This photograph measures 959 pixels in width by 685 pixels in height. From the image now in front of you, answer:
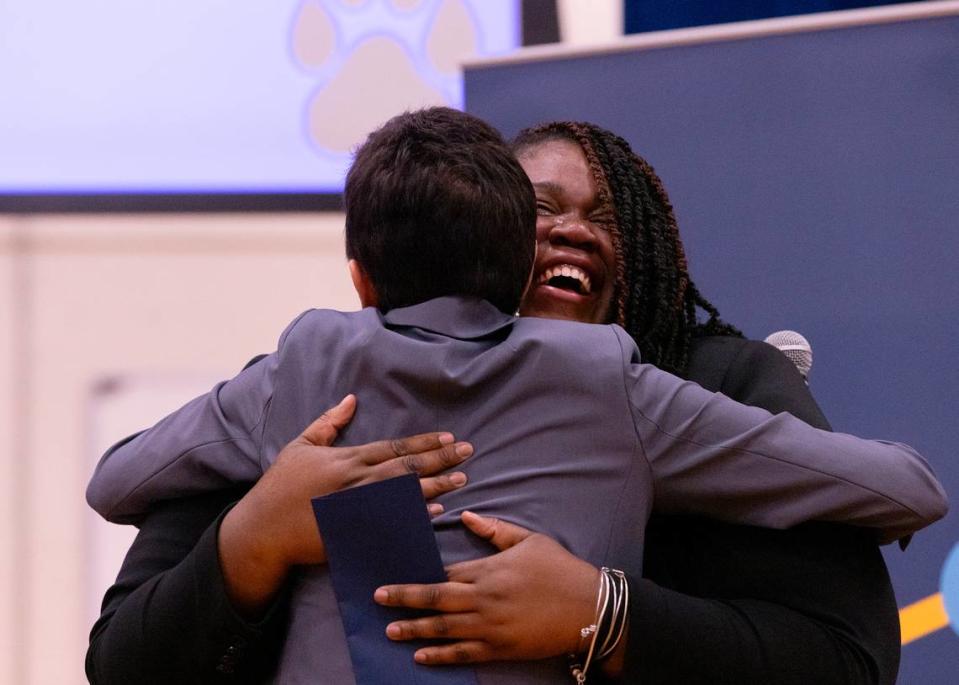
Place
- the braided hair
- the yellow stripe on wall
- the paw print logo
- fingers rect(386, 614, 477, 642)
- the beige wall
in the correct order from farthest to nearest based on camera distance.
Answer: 1. the beige wall
2. the paw print logo
3. the yellow stripe on wall
4. the braided hair
5. fingers rect(386, 614, 477, 642)

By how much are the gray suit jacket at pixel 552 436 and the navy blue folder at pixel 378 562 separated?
0.07 ft

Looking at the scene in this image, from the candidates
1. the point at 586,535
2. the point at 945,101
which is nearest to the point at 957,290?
the point at 945,101

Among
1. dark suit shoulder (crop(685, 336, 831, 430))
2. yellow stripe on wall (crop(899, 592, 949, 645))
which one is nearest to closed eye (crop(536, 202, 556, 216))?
dark suit shoulder (crop(685, 336, 831, 430))

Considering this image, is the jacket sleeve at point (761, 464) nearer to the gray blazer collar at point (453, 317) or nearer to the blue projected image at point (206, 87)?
the gray blazer collar at point (453, 317)

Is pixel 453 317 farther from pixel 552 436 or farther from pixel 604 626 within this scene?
pixel 604 626

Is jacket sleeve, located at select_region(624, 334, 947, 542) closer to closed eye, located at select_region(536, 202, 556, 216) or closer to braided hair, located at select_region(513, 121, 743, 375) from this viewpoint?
braided hair, located at select_region(513, 121, 743, 375)

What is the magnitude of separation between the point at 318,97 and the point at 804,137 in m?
1.75

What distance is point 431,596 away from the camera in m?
1.10

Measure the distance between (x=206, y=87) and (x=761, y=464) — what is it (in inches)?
107

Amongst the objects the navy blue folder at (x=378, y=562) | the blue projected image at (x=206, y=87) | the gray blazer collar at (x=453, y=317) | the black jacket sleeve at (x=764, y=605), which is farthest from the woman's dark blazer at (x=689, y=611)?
the blue projected image at (x=206, y=87)

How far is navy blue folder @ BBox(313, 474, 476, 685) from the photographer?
1106 millimetres

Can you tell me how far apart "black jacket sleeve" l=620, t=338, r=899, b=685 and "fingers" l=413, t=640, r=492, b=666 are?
5.9 inches

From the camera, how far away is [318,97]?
11.5 feet

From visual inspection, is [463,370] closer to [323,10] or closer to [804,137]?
[804,137]
